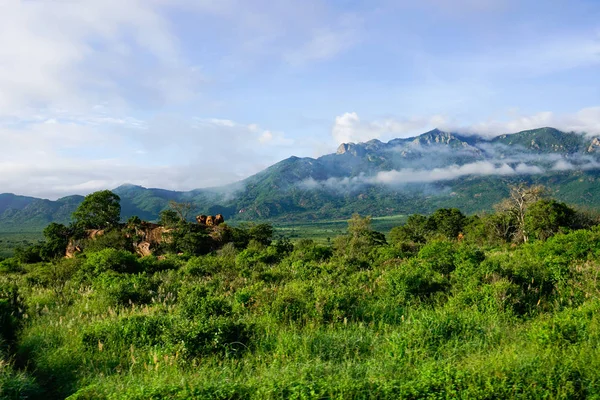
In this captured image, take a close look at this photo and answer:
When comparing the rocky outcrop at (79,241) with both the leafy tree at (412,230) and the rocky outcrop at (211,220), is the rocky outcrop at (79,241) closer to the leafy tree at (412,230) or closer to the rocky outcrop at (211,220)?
the rocky outcrop at (211,220)

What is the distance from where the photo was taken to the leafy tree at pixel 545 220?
43.0 metres

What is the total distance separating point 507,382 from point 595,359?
151 cm

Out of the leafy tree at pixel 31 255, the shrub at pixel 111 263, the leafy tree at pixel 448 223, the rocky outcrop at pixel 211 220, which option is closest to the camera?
the shrub at pixel 111 263

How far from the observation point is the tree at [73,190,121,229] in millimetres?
53188

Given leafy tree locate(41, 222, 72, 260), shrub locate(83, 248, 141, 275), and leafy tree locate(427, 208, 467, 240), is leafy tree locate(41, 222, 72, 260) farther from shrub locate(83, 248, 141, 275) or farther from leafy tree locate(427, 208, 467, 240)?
leafy tree locate(427, 208, 467, 240)

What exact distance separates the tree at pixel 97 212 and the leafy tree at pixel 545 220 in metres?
55.2

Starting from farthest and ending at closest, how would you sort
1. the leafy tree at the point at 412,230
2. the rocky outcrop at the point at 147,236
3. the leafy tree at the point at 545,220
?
the leafy tree at the point at 412,230, the rocky outcrop at the point at 147,236, the leafy tree at the point at 545,220

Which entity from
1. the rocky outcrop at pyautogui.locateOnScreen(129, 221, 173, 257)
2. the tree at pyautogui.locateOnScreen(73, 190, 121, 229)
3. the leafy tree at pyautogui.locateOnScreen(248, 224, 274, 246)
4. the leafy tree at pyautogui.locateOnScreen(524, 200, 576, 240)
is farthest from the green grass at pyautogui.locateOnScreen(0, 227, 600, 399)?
the tree at pyautogui.locateOnScreen(73, 190, 121, 229)

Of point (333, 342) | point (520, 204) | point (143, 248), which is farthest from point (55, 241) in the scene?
point (520, 204)

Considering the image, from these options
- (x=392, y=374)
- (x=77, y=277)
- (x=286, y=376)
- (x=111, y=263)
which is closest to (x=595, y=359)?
(x=392, y=374)

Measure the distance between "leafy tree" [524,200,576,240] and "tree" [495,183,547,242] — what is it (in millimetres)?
821

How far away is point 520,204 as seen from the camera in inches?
1651

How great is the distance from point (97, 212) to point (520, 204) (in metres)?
57.2

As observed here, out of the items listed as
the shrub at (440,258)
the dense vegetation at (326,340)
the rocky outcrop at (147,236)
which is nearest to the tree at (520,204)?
the shrub at (440,258)
